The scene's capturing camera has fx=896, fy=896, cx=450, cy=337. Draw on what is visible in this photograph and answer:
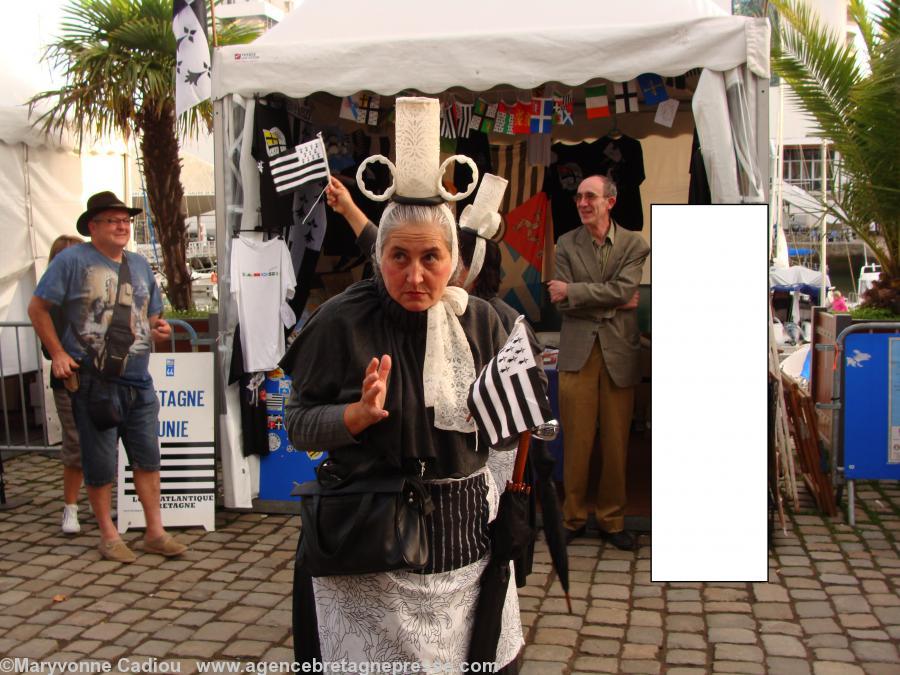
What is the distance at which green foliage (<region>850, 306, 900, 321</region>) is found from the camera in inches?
259

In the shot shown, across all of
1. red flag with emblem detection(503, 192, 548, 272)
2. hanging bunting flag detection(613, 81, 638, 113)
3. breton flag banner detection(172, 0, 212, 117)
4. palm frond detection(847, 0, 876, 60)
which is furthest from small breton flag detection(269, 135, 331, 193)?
palm frond detection(847, 0, 876, 60)

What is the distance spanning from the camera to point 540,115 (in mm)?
6695

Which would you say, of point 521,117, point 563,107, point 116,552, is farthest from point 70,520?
point 563,107

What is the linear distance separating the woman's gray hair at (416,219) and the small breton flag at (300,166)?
343cm

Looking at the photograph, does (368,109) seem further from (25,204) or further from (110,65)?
(25,204)

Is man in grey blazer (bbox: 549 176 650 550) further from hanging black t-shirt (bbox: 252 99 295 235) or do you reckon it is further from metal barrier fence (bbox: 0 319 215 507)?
metal barrier fence (bbox: 0 319 215 507)

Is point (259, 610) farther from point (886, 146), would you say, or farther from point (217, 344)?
point (886, 146)

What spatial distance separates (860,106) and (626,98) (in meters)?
2.31

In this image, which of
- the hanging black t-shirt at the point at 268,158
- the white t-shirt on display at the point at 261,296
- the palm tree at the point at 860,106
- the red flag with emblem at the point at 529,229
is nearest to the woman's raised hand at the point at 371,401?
the white t-shirt on display at the point at 261,296

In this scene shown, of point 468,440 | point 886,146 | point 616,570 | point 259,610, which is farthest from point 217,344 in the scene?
point 886,146

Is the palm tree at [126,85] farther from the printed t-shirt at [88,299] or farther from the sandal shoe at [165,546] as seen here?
the sandal shoe at [165,546]

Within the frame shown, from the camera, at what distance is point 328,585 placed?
8.05 feet

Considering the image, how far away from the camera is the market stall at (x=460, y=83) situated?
5371 mm

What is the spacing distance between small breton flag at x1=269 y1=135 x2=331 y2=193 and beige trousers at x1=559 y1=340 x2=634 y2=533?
80.9 inches
